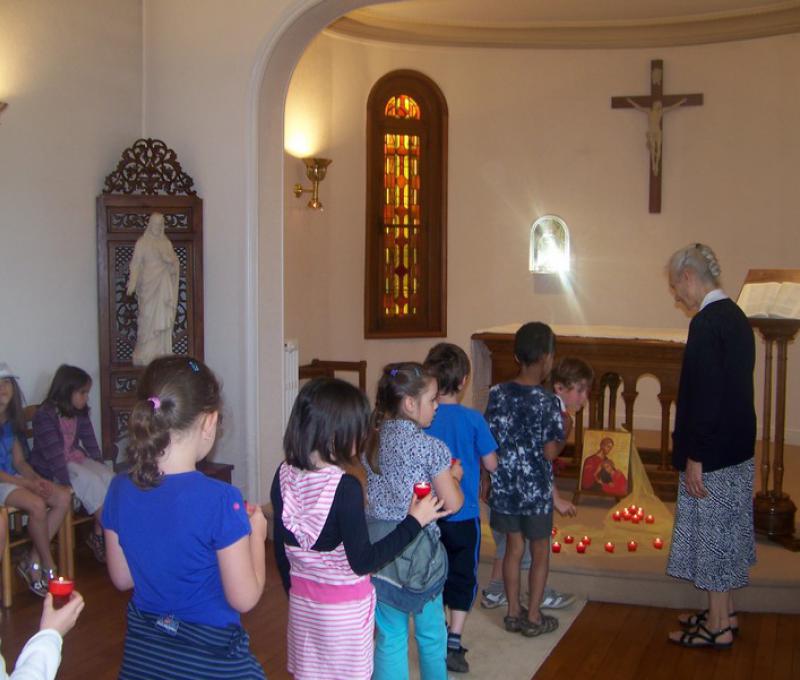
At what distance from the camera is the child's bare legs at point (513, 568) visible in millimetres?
4109

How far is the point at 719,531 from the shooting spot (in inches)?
158

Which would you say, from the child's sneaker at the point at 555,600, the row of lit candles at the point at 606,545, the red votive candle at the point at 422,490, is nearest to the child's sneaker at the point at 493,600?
the child's sneaker at the point at 555,600

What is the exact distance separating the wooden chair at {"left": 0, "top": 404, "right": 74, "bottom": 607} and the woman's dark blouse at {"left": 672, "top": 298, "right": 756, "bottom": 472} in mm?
3088

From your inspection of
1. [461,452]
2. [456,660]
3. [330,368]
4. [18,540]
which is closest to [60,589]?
[461,452]

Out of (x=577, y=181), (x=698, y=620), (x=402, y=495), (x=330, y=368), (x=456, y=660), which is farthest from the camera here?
(x=577, y=181)

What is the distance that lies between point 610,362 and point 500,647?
8.27 feet

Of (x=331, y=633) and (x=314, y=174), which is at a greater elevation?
(x=314, y=174)

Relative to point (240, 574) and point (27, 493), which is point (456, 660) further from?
point (27, 493)

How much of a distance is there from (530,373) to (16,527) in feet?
9.33

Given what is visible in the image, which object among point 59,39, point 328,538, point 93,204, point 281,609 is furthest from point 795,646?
point 59,39

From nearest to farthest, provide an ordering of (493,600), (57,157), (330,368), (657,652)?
(657,652), (493,600), (57,157), (330,368)

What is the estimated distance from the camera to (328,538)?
250cm

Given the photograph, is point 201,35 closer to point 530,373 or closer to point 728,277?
point 530,373

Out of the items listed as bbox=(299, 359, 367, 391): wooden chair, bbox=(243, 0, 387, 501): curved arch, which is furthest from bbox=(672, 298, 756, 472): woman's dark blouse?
bbox=(299, 359, 367, 391): wooden chair
